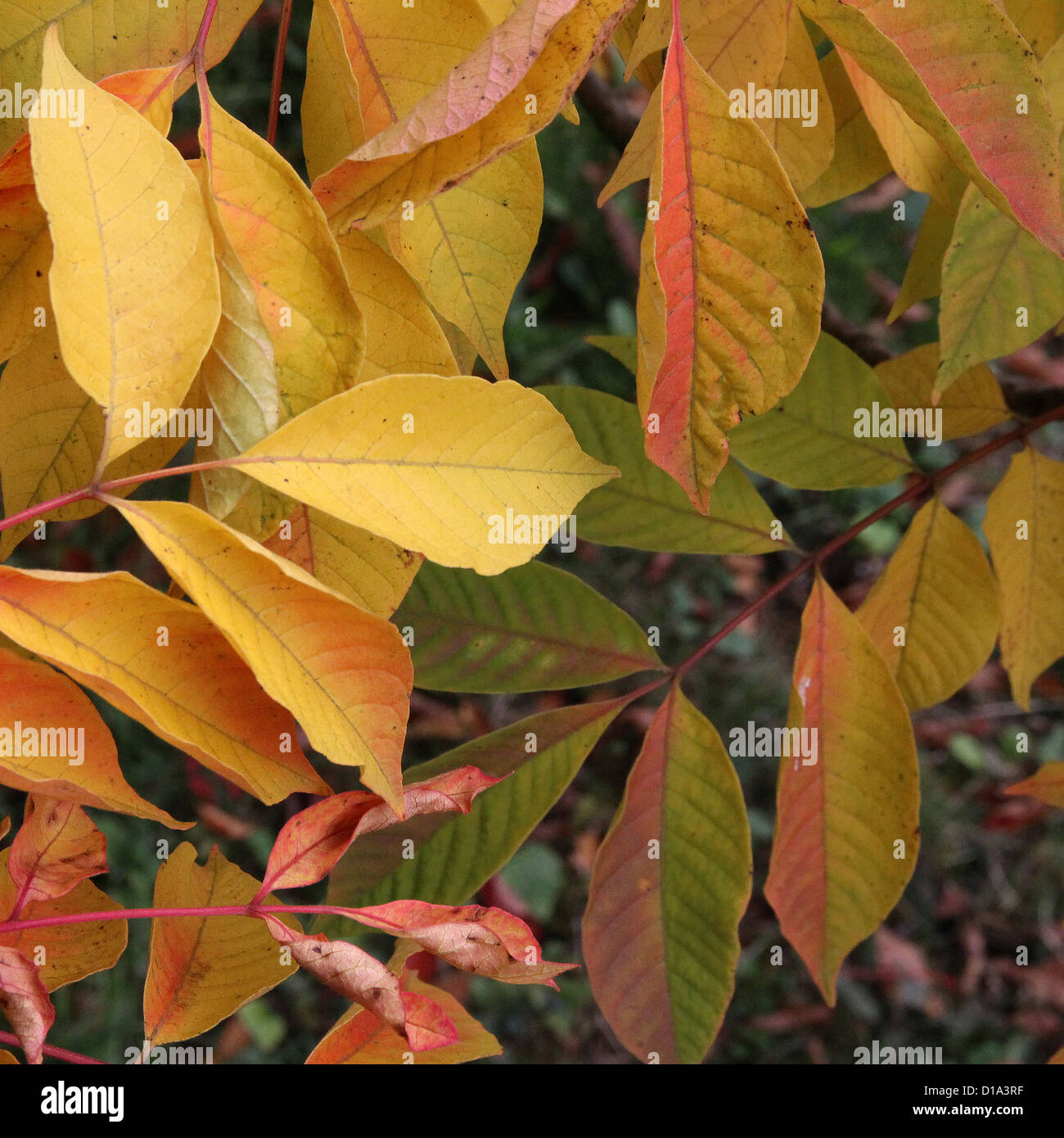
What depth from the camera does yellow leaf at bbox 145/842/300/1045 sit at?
0.54 m

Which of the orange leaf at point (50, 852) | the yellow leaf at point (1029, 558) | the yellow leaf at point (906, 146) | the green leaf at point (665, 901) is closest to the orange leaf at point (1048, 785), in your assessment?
the yellow leaf at point (1029, 558)

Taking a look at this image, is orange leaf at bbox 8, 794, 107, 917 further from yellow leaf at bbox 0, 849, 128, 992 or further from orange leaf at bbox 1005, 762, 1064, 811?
orange leaf at bbox 1005, 762, 1064, 811

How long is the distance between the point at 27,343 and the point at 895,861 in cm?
58

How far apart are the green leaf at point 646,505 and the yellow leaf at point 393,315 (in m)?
0.28

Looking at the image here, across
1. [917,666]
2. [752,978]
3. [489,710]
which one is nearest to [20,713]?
[917,666]

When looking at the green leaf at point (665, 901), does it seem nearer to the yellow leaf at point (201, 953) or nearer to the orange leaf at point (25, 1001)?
the yellow leaf at point (201, 953)

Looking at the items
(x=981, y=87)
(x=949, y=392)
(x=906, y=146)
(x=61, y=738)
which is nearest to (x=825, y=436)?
(x=949, y=392)

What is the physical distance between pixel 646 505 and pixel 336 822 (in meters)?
0.38

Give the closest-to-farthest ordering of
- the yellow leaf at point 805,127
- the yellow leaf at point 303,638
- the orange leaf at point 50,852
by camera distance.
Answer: the yellow leaf at point 303,638, the orange leaf at point 50,852, the yellow leaf at point 805,127

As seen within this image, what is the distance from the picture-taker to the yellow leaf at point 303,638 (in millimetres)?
385

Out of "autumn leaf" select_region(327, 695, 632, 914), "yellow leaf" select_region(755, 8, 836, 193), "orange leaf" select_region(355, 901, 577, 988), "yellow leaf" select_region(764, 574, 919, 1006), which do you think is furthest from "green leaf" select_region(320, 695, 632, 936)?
"yellow leaf" select_region(755, 8, 836, 193)

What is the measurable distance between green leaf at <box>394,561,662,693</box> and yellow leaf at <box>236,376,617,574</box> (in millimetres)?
304

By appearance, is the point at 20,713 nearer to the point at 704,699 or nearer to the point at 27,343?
the point at 27,343

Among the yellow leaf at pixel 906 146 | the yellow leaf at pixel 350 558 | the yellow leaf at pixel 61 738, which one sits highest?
the yellow leaf at pixel 906 146
